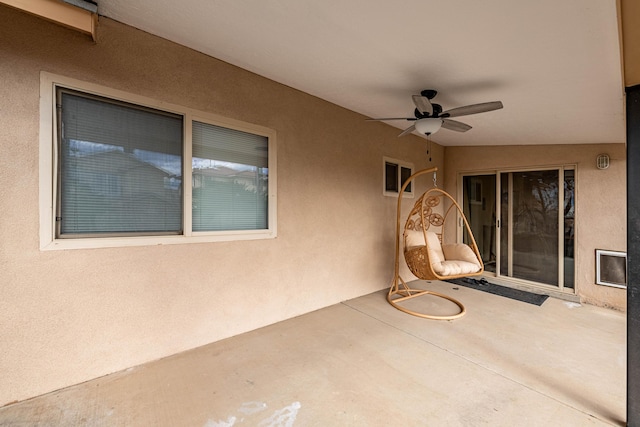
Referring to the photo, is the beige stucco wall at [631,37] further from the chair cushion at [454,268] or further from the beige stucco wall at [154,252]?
the beige stucco wall at [154,252]

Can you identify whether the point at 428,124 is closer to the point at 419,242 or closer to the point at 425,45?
the point at 425,45

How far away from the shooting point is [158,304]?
2.12m

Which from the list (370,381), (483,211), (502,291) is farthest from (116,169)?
(483,211)

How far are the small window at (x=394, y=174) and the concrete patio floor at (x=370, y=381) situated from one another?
2026 mm

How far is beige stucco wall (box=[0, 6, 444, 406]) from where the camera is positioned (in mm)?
1651

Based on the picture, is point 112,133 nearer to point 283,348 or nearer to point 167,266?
point 167,266

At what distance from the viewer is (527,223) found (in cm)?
428

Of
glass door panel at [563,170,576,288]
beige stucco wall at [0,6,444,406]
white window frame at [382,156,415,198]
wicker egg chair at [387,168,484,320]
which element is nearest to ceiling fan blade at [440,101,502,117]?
wicker egg chair at [387,168,484,320]

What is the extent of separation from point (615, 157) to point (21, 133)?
6012mm

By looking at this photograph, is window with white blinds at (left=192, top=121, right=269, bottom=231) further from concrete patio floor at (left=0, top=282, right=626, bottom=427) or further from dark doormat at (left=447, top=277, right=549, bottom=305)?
dark doormat at (left=447, top=277, right=549, bottom=305)

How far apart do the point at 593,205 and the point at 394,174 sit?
2673 millimetres

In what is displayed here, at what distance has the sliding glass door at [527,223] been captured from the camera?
393 cm

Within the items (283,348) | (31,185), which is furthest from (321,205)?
(31,185)

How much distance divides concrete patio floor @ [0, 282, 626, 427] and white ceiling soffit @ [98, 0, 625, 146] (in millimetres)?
2242
